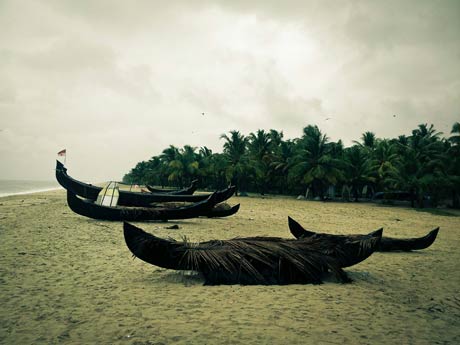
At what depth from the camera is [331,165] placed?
2972 centimetres

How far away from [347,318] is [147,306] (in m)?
2.36

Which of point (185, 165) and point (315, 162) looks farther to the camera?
point (185, 165)

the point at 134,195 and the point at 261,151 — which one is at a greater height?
the point at 261,151

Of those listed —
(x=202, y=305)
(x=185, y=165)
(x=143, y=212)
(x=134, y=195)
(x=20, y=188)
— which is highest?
(x=185, y=165)

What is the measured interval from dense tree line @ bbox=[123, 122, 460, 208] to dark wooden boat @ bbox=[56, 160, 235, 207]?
17.0 m

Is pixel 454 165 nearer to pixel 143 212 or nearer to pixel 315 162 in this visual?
pixel 315 162

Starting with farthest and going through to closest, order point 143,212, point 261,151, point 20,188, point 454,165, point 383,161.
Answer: point 20,188 → point 261,151 → point 383,161 → point 454,165 → point 143,212

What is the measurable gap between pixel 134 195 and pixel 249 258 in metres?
9.94

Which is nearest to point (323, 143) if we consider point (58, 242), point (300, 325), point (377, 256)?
point (377, 256)

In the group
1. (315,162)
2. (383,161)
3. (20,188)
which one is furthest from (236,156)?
(20,188)

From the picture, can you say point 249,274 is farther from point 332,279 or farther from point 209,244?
point 332,279

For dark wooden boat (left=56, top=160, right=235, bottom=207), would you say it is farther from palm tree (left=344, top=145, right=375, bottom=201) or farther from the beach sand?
palm tree (left=344, top=145, right=375, bottom=201)

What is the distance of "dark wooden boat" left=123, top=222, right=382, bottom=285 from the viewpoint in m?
4.87

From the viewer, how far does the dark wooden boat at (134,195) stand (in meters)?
13.5
